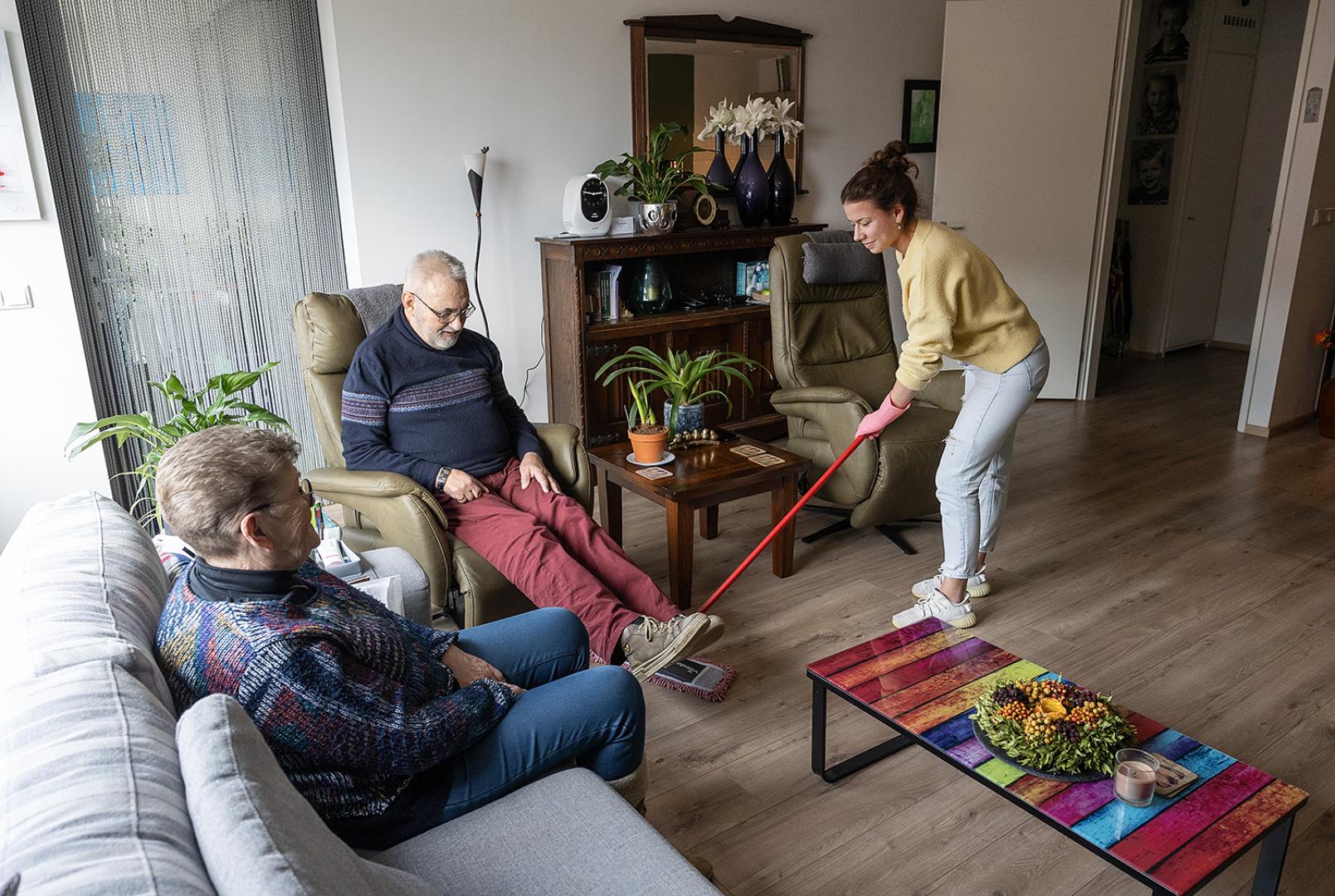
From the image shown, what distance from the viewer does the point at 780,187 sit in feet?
14.9

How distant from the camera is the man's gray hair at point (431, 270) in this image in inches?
99.2

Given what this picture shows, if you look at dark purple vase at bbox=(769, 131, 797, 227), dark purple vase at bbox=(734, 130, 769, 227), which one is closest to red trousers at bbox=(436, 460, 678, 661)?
dark purple vase at bbox=(734, 130, 769, 227)

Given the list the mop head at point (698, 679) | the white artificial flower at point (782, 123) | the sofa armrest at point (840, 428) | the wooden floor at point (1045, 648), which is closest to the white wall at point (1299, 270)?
the wooden floor at point (1045, 648)

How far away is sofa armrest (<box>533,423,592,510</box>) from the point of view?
282 centimetres

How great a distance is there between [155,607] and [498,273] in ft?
9.09

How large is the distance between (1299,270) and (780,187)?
8.13 ft

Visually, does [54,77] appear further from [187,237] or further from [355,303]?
[355,303]

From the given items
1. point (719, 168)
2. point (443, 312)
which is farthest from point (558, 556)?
point (719, 168)

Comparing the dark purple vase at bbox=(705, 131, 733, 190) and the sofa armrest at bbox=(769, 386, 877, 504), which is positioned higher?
the dark purple vase at bbox=(705, 131, 733, 190)

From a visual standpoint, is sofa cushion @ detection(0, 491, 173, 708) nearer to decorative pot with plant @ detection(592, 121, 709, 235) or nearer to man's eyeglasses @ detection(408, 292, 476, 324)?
man's eyeglasses @ detection(408, 292, 476, 324)

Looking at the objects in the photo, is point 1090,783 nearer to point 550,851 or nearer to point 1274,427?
point 550,851

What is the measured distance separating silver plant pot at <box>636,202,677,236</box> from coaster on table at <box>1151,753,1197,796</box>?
9.91 feet

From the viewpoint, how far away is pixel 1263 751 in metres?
2.18

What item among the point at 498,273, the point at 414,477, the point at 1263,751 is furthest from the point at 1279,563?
the point at 498,273
